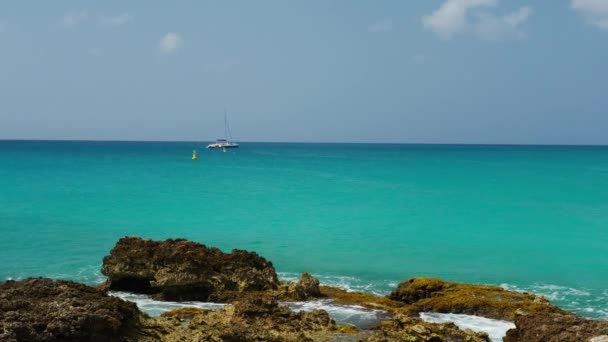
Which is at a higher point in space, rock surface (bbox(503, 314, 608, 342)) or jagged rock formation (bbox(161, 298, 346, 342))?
rock surface (bbox(503, 314, 608, 342))

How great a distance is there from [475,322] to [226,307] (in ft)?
23.7

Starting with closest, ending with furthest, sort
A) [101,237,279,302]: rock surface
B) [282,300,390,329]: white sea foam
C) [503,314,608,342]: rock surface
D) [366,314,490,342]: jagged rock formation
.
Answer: [503,314,608,342]: rock surface → [366,314,490,342]: jagged rock formation → [282,300,390,329]: white sea foam → [101,237,279,302]: rock surface

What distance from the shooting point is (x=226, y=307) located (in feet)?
44.9

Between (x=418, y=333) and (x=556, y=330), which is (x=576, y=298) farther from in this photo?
(x=418, y=333)

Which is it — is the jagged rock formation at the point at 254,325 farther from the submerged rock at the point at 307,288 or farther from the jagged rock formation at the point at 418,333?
the submerged rock at the point at 307,288

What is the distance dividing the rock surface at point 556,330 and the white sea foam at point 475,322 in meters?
3.02

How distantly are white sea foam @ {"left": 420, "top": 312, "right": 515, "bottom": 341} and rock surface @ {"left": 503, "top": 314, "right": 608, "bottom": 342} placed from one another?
9.92ft

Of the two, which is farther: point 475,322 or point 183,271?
point 183,271

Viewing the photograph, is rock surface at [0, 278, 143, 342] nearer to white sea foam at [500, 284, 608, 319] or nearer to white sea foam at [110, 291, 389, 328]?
white sea foam at [110, 291, 389, 328]

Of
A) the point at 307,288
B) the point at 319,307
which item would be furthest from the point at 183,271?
the point at 319,307

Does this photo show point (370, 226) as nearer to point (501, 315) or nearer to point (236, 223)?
point (236, 223)

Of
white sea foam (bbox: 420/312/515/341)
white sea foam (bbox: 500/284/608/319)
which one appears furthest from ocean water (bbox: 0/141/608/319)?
white sea foam (bbox: 420/312/515/341)

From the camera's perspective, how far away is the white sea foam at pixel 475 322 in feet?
49.8

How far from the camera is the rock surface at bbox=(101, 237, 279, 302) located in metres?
18.1
